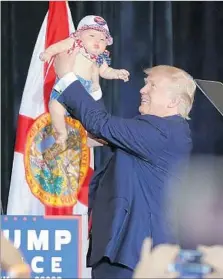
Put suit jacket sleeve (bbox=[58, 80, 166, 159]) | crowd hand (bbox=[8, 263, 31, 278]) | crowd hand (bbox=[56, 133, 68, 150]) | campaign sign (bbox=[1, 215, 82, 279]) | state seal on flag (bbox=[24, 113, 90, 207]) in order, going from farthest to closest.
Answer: state seal on flag (bbox=[24, 113, 90, 207]), campaign sign (bbox=[1, 215, 82, 279]), crowd hand (bbox=[56, 133, 68, 150]), suit jacket sleeve (bbox=[58, 80, 166, 159]), crowd hand (bbox=[8, 263, 31, 278])

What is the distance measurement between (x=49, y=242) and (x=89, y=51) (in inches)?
32.7

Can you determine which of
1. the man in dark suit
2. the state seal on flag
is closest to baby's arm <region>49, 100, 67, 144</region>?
the state seal on flag

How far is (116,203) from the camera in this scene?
5.26 feet

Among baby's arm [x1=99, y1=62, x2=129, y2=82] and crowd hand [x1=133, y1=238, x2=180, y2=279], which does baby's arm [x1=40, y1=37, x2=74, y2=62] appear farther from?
crowd hand [x1=133, y1=238, x2=180, y2=279]

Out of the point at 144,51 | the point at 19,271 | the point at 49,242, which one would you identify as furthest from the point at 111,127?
the point at 144,51

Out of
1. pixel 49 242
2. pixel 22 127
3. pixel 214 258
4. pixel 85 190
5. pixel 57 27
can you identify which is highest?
pixel 57 27

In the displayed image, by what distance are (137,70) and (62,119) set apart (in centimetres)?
59

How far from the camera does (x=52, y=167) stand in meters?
2.62

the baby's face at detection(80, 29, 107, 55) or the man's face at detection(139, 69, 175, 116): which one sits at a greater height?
the baby's face at detection(80, 29, 107, 55)

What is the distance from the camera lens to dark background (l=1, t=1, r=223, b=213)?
2.68 metres

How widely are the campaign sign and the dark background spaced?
338 millimetres

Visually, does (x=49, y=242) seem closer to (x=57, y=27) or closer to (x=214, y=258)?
(x=57, y=27)

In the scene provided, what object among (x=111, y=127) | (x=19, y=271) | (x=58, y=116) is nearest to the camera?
(x=19, y=271)

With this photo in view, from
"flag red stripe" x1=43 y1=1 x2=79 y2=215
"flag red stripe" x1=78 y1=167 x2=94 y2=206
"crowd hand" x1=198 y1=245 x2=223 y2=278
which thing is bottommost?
"flag red stripe" x1=78 y1=167 x2=94 y2=206
